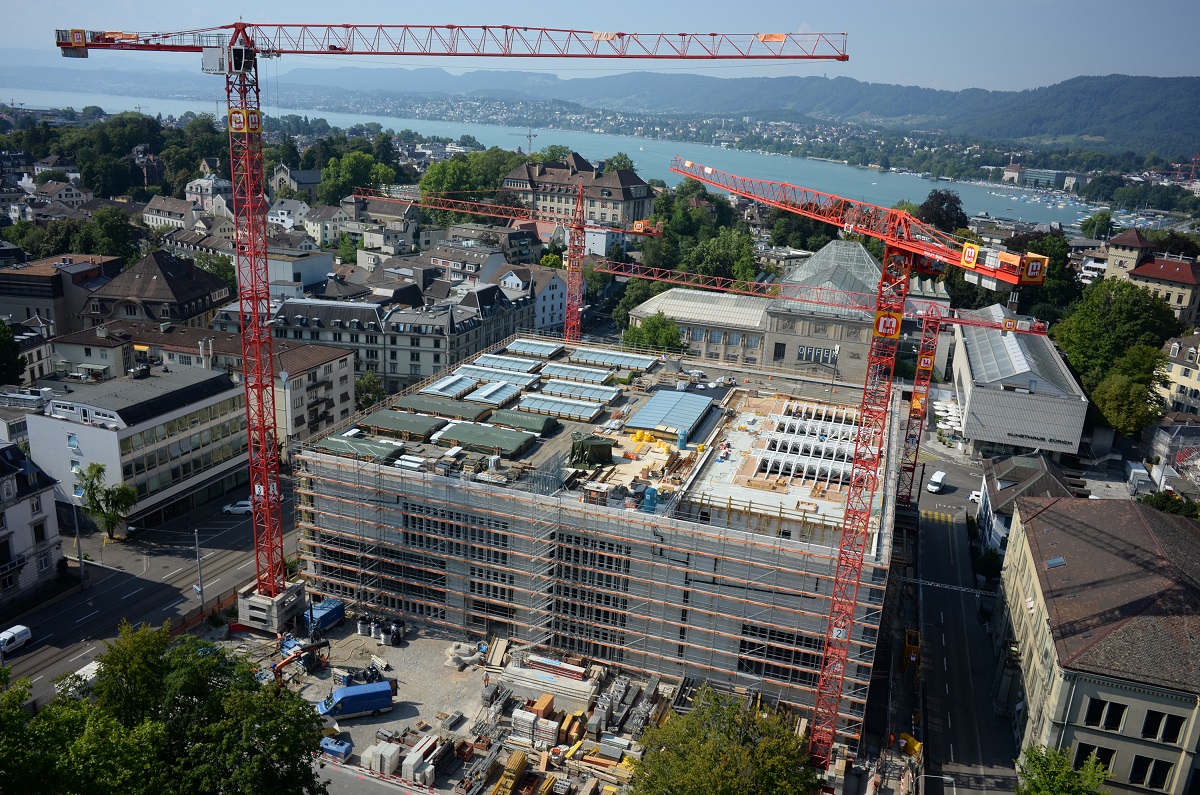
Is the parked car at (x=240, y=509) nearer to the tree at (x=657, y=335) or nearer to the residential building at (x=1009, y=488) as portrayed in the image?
the tree at (x=657, y=335)

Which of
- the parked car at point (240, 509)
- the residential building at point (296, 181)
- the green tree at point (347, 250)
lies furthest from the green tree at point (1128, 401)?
the residential building at point (296, 181)

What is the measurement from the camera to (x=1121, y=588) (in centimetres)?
3144

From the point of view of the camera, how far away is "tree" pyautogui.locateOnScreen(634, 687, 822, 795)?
2469cm

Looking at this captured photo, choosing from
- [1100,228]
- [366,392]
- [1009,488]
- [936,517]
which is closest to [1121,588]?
[1009,488]

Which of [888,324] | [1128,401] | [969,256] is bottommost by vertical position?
[1128,401]

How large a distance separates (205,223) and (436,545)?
275ft

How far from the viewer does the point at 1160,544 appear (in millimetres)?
33594

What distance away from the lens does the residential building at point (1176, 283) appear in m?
91.6

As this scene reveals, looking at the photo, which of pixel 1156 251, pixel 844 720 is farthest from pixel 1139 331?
pixel 844 720

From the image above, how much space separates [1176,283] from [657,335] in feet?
197

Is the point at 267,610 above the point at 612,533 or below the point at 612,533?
below

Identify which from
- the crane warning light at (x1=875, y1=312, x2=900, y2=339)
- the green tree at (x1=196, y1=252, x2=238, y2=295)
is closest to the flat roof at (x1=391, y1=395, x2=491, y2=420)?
the crane warning light at (x1=875, y1=312, x2=900, y2=339)

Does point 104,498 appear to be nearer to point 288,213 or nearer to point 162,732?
point 162,732

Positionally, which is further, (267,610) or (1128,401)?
(1128,401)
